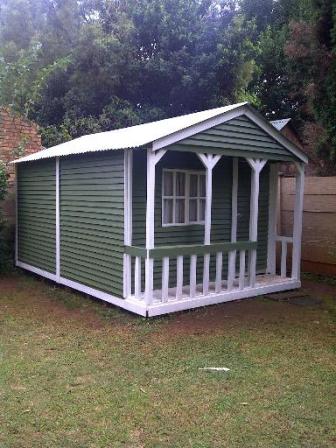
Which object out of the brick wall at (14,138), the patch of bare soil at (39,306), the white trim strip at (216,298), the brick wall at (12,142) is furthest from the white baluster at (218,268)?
the brick wall at (14,138)

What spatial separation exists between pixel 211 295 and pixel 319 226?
353 centimetres

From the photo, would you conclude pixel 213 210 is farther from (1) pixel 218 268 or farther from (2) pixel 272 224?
(2) pixel 272 224

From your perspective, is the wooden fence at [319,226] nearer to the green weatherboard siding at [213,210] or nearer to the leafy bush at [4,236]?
the green weatherboard siding at [213,210]

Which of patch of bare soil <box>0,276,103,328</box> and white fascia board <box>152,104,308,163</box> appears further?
patch of bare soil <box>0,276,103,328</box>

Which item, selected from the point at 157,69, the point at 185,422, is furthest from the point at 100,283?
the point at 157,69

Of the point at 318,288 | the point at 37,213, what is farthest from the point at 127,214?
the point at 318,288

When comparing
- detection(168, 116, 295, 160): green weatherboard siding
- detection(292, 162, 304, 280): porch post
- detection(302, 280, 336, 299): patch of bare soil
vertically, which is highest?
detection(168, 116, 295, 160): green weatherboard siding

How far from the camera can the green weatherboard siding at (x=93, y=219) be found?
6.60 m

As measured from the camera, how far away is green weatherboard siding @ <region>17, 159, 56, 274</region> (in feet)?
27.8

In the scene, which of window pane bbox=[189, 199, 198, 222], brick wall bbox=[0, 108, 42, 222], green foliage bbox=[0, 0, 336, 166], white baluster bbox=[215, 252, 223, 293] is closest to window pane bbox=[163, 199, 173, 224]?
window pane bbox=[189, 199, 198, 222]

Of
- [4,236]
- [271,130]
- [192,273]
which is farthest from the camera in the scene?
[4,236]

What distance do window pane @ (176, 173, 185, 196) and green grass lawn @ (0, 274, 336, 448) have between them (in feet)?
6.29

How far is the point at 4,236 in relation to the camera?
32.7 feet

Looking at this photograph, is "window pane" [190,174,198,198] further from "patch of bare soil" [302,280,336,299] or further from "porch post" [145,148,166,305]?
"patch of bare soil" [302,280,336,299]
